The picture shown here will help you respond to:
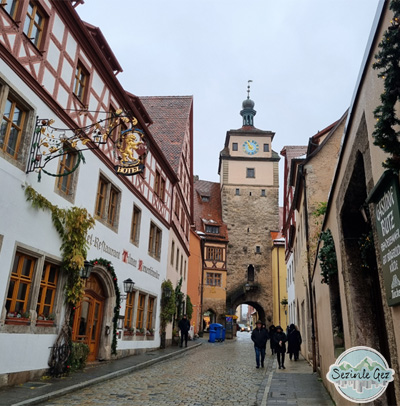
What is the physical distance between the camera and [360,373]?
292cm

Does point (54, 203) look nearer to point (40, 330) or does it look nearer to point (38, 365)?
point (40, 330)

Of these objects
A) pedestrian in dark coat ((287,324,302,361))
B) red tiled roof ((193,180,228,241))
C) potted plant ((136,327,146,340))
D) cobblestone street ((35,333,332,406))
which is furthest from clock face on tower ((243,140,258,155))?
A: cobblestone street ((35,333,332,406))

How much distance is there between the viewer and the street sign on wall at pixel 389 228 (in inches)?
113

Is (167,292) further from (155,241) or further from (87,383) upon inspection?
(87,383)

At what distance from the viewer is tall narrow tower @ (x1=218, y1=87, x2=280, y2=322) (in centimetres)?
4059

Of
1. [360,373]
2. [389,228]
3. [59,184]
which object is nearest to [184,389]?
[59,184]

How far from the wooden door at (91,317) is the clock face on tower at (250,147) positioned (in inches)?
1415

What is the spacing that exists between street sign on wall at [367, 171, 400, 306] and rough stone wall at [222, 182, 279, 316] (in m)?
37.8

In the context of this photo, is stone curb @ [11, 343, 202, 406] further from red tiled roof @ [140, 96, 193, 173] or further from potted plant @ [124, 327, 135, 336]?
red tiled roof @ [140, 96, 193, 173]

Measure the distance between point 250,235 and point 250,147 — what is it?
10191 mm

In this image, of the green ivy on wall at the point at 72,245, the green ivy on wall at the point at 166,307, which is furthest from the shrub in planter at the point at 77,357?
the green ivy on wall at the point at 166,307

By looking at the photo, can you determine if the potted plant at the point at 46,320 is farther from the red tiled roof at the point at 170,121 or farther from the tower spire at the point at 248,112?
the tower spire at the point at 248,112

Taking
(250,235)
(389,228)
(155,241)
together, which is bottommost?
(389,228)

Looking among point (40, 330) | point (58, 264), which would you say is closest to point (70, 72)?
point (58, 264)
